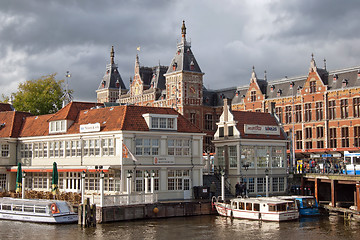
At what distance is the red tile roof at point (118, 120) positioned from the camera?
46.8 m

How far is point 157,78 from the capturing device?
350 feet

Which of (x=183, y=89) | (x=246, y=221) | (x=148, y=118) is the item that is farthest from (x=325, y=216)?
(x=183, y=89)

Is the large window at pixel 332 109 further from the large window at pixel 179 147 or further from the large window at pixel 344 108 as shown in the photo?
the large window at pixel 179 147

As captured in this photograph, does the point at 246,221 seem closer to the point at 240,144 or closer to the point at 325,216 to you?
the point at 325,216

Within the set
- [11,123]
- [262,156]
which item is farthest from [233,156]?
[11,123]

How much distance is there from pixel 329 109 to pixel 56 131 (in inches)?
1612

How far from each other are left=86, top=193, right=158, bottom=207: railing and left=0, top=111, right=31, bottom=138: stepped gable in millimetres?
19540

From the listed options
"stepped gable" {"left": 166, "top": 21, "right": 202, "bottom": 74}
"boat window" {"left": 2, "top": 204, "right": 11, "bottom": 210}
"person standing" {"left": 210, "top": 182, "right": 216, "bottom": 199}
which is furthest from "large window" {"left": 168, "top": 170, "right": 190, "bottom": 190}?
"stepped gable" {"left": 166, "top": 21, "right": 202, "bottom": 74}

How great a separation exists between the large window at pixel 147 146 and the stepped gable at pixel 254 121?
995cm

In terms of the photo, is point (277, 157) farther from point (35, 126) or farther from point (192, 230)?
point (35, 126)

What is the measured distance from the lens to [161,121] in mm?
48156

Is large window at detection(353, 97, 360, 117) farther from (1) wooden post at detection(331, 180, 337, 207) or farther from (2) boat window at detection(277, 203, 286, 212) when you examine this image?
(2) boat window at detection(277, 203, 286, 212)

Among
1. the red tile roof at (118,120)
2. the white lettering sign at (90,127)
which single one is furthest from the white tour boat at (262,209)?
the white lettering sign at (90,127)

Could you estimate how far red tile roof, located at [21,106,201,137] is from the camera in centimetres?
4678
